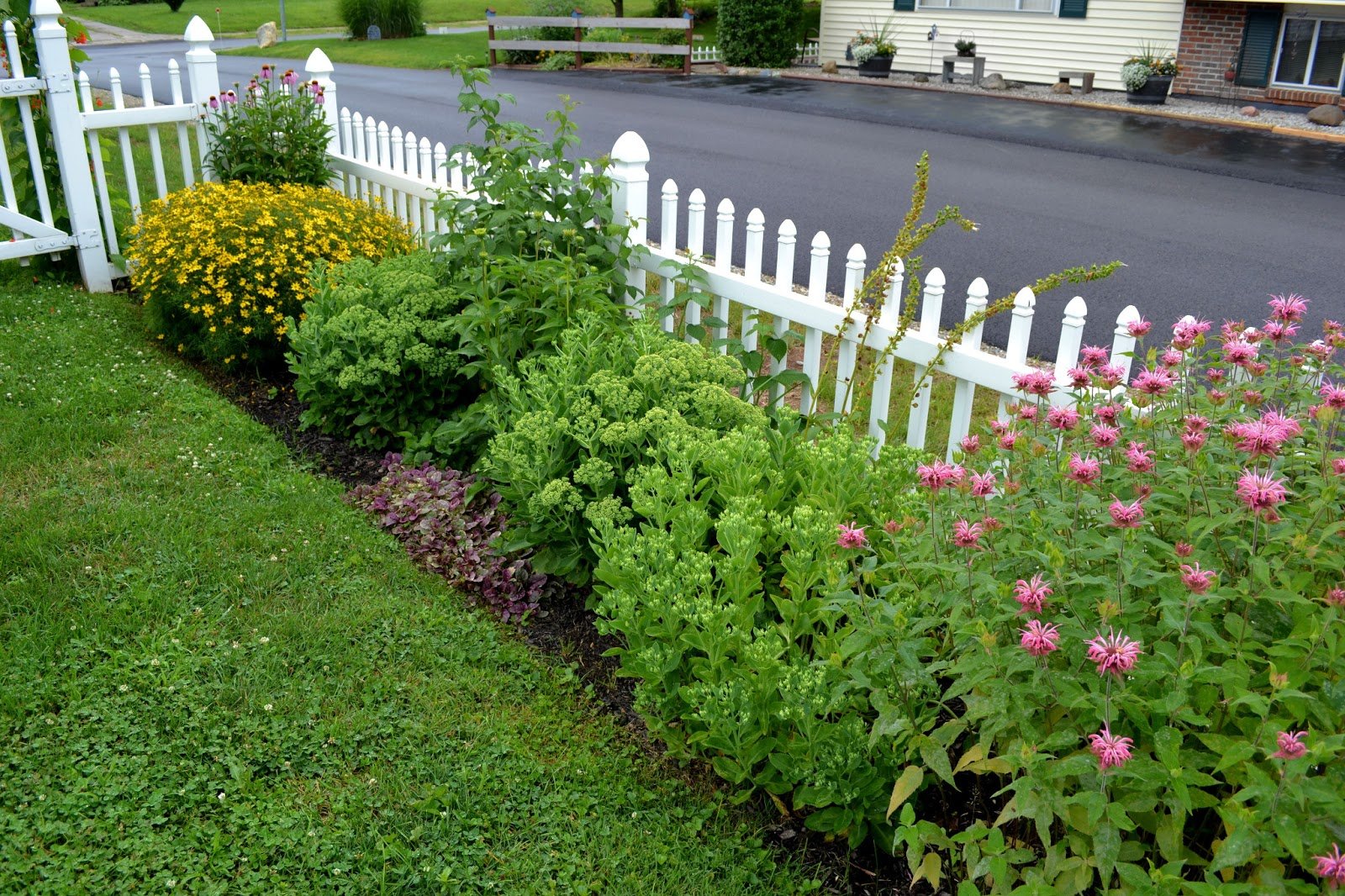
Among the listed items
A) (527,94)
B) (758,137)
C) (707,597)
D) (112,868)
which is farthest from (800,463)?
(527,94)

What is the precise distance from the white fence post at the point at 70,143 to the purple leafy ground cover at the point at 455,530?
359cm

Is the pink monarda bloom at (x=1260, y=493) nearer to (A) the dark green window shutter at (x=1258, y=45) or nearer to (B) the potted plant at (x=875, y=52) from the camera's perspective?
(A) the dark green window shutter at (x=1258, y=45)

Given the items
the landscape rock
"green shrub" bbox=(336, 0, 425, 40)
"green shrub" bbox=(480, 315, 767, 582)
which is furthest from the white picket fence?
"green shrub" bbox=(336, 0, 425, 40)

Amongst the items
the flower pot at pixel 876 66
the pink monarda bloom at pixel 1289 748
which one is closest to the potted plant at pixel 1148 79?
the flower pot at pixel 876 66

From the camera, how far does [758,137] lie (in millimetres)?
13688

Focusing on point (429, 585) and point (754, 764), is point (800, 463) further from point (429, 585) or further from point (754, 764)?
point (429, 585)

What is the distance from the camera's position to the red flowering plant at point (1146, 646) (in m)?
2.00

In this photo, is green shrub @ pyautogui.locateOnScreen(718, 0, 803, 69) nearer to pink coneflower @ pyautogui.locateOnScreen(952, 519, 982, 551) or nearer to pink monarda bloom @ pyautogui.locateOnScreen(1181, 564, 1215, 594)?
pink coneflower @ pyautogui.locateOnScreen(952, 519, 982, 551)

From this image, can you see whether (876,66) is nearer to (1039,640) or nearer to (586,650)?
(586,650)

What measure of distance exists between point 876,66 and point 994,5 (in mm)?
2295

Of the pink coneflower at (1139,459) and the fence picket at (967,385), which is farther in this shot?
the fence picket at (967,385)

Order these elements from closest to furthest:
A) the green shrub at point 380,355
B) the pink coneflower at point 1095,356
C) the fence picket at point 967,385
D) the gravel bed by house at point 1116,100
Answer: the pink coneflower at point 1095,356 → the fence picket at point 967,385 → the green shrub at point 380,355 → the gravel bed by house at point 1116,100

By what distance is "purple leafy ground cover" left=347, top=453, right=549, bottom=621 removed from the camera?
4.13m

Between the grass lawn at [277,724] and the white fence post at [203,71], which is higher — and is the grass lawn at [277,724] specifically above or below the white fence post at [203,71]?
below
